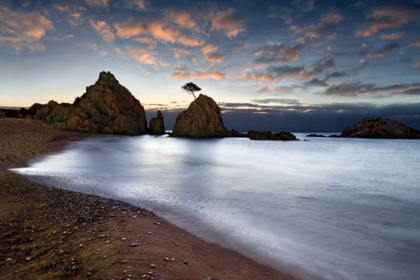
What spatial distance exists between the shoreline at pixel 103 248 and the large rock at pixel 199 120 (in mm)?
78415

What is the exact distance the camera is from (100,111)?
85.2m

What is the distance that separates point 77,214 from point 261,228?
4629 millimetres

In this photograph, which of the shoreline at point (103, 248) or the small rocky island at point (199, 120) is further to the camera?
the small rocky island at point (199, 120)

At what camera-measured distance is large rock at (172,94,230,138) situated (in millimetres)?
84000

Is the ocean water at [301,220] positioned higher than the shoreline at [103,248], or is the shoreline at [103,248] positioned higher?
the shoreline at [103,248]

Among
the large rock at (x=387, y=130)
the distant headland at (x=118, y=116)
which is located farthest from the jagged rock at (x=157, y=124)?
the large rock at (x=387, y=130)

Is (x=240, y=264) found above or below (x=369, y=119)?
below

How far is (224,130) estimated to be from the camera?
93312 mm

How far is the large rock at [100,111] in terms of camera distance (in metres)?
79.2

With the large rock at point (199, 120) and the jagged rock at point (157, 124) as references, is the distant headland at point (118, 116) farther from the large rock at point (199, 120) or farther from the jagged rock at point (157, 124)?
the jagged rock at point (157, 124)

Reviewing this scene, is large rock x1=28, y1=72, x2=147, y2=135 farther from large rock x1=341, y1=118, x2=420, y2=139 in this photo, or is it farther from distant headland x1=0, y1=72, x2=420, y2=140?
large rock x1=341, y1=118, x2=420, y2=139

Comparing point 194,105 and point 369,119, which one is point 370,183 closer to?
point 194,105

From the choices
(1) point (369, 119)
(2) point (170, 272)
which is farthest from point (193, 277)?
(1) point (369, 119)

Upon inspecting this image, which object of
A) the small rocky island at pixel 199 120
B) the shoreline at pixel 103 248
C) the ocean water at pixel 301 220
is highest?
the small rocky island at pixel 199 120
